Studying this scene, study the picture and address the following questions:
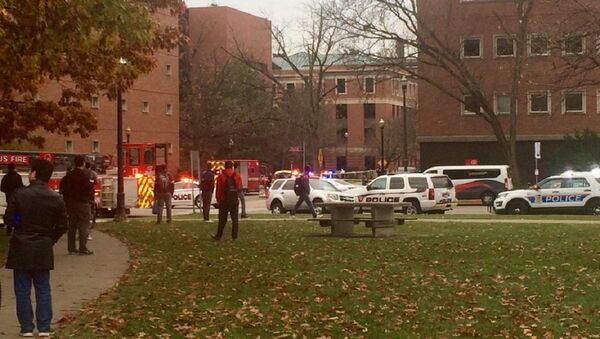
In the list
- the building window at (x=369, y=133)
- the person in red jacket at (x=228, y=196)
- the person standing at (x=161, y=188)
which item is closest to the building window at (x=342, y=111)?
the building window at (x=369, y=133)

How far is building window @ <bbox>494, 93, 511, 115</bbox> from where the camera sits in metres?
59.7

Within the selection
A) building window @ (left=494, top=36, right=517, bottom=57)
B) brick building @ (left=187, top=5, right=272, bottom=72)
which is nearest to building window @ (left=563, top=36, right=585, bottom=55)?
building window @ (left=494, top=36, right=517, bottom=57)

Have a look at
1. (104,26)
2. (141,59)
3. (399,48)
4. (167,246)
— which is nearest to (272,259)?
(167,246)

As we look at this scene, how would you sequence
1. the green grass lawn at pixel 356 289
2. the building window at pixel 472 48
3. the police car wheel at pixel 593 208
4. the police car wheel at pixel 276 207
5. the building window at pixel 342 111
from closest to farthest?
the green grass lawn at pixel 356 289 < the police car wheel at pixel 593 208 < the police car wheel at pixel 276 207 < the building window at pixel 472 48 < the building window at pixel 342 111

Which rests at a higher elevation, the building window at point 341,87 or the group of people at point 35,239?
the building window at point 341,87

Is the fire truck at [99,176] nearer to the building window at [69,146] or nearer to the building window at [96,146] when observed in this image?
the building window at [69,146]

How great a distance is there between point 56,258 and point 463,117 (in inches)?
1776

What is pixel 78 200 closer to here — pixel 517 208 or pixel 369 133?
pixel 517 208

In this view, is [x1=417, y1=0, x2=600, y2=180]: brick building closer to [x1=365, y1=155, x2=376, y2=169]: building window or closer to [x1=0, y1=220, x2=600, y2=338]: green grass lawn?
[x1=0, y1=220, x2=600, y2=338]: green grass lawn

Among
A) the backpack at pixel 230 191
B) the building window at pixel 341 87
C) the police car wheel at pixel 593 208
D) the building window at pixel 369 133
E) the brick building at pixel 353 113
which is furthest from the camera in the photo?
the building window at pixel 369 133

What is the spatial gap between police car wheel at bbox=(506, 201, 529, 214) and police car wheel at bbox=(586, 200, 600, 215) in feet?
7.09

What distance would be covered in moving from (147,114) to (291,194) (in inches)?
1281

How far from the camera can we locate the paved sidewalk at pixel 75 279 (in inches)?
440

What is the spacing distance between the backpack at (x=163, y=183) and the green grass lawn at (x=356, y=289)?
5.97 metres
